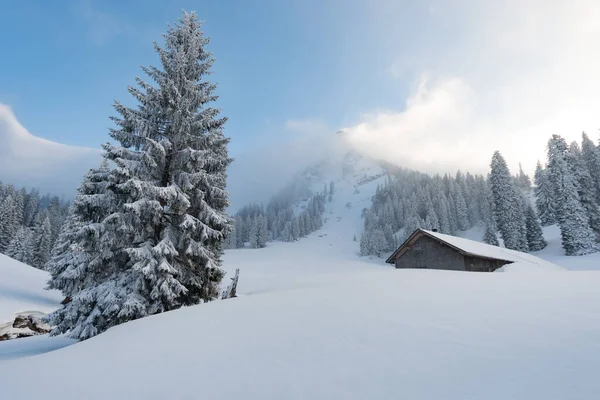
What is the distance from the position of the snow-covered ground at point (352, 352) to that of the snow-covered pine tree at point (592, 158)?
66.8 meters

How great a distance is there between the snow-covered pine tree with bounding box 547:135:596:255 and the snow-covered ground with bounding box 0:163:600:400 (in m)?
43.3

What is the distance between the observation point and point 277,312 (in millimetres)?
8125

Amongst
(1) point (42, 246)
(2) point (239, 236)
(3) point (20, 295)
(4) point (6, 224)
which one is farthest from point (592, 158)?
(4) point (6, 224)

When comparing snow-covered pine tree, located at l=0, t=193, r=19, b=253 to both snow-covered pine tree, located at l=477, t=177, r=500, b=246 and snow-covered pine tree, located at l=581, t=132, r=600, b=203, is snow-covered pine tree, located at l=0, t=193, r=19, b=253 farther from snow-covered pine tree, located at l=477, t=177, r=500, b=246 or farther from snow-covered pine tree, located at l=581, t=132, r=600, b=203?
snow-covered pine tree, located at l=581, t=132, r=600, b=203

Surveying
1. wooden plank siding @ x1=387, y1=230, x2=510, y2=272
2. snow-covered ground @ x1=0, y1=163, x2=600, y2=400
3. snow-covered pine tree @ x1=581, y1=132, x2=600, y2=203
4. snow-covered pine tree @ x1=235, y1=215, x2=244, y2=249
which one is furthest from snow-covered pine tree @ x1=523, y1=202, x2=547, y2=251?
snow-covered pine tree @ x1=235, y1=215, x2=244, y2=249

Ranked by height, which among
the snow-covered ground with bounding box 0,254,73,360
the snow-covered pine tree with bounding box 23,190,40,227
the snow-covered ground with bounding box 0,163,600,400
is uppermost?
the snow-covered pine tree with bounding box 23,190,40,227

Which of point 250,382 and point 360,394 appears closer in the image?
point 360,394

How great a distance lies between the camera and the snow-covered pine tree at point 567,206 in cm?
4022

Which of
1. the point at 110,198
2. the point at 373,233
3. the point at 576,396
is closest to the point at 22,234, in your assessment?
the point at 110,198

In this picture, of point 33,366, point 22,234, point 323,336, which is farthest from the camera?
point 22,234

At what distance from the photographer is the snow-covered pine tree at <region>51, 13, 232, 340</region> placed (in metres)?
10.6

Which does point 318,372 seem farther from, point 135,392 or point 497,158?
point 497,158

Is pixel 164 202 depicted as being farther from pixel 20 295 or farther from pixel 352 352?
pixel 20 295

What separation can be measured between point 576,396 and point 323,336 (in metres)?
3.87
